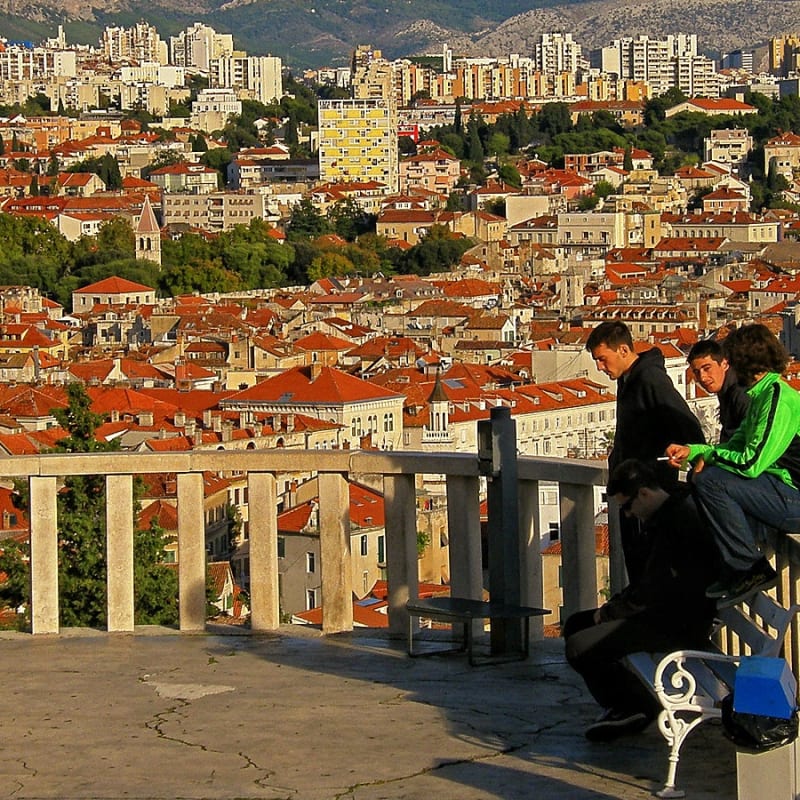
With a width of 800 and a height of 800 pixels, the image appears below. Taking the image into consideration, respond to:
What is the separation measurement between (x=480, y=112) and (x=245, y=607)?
10558cm

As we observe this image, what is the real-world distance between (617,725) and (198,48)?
18425 cm

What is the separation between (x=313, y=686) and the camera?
542cm

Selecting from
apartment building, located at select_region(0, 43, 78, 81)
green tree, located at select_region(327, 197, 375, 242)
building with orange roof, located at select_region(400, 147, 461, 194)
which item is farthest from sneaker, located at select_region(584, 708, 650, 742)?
apartment building, located at select_region(0, 43, 78, 81)

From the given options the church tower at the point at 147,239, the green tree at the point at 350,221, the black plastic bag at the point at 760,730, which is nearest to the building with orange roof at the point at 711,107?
the green tree at the point at 350,221

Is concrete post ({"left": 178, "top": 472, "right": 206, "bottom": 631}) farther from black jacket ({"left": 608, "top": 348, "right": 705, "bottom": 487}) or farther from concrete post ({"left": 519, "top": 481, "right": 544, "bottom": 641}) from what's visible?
black jacket ({"left": 608, "top": 348, "right": 705, "bottom": 487})

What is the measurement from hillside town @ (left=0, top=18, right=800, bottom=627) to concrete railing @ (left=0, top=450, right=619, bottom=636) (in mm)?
3257

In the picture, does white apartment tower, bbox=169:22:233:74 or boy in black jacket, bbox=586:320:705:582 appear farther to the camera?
white apartment tower, bbox=169:22:233:74

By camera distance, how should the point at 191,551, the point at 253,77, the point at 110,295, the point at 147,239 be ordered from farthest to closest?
the point at 253,77 < the point at 147,239 < the point at 110,295 < the point at 191,551

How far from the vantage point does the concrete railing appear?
5.84m

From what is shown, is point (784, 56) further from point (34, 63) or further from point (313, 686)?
point (313, 686)

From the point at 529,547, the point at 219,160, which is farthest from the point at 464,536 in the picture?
the point at 219,160

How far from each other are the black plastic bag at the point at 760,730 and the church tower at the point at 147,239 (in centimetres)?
7725

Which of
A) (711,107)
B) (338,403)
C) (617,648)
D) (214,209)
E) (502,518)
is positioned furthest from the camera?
(711,107)

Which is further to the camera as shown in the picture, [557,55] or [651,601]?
[557,55]
